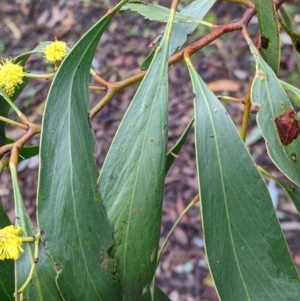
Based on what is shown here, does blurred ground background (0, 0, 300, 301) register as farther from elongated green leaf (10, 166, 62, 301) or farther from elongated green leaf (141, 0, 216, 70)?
elongated green leaf (10, 166, 62, 301)

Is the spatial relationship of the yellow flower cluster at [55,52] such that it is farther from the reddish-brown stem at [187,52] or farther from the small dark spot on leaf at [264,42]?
the small dark spot on leaf at [264,42]

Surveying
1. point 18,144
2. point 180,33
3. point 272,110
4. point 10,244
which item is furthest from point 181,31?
point 10,244

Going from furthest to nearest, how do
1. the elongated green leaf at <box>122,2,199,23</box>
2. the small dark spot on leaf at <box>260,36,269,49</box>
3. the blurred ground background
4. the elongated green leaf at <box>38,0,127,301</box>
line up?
the blurred ground background
the elongated green leaf at <box>122,2,199,23</box>
the small dark spot on leaf at <box>260,36,269,49</box>
the elongated green leaf at <box>38,0,127,301</box>

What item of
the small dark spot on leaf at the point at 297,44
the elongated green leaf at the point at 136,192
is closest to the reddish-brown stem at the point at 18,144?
the elongated green leaf at the point at 136,192

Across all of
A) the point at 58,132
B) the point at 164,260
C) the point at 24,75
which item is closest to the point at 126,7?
the point at 24,75

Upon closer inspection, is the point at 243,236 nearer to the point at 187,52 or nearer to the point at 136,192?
the point at 136,192

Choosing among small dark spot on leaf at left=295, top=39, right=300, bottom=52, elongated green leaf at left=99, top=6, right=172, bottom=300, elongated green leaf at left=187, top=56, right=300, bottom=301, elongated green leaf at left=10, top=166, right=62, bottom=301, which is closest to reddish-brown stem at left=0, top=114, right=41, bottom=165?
elongated green leaf at left=10, top=166, right=62, bottom=301

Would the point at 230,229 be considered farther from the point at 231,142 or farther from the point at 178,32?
the point at 178,32
